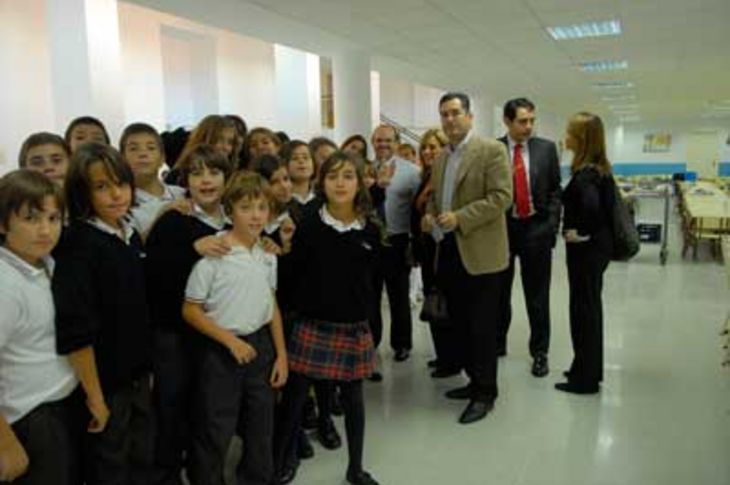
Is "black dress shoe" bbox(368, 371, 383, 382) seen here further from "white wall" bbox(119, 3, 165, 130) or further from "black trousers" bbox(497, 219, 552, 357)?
"white wall" bbox(119, 3, 165, 130)

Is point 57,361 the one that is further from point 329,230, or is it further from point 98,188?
point 329,230

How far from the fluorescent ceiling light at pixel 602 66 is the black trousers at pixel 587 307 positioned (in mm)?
6120

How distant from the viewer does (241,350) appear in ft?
6.50

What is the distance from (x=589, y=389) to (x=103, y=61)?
417 cm

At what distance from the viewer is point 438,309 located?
10.4 feet

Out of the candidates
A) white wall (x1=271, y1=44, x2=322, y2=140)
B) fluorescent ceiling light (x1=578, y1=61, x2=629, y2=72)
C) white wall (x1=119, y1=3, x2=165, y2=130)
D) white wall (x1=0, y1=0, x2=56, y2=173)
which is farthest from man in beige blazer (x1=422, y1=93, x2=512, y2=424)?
fluorescent ceiling light (x1=578, y1=61, x2=629, y2=72)

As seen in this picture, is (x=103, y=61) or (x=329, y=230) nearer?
(x=329, y=230)

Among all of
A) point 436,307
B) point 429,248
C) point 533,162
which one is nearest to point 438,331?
point 436,307

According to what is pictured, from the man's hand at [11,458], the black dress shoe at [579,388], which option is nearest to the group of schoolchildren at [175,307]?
the man's hand at [11,458]

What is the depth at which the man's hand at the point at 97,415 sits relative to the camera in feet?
5.36

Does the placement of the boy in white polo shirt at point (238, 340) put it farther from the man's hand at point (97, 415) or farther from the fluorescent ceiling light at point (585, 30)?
the fluorescent ceiling light at point (585, 30)

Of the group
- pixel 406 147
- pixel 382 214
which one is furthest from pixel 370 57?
pixel 382 214

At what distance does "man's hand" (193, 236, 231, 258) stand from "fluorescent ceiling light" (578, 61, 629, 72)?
778 cm

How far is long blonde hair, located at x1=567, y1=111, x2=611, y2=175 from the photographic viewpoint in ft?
10.0
